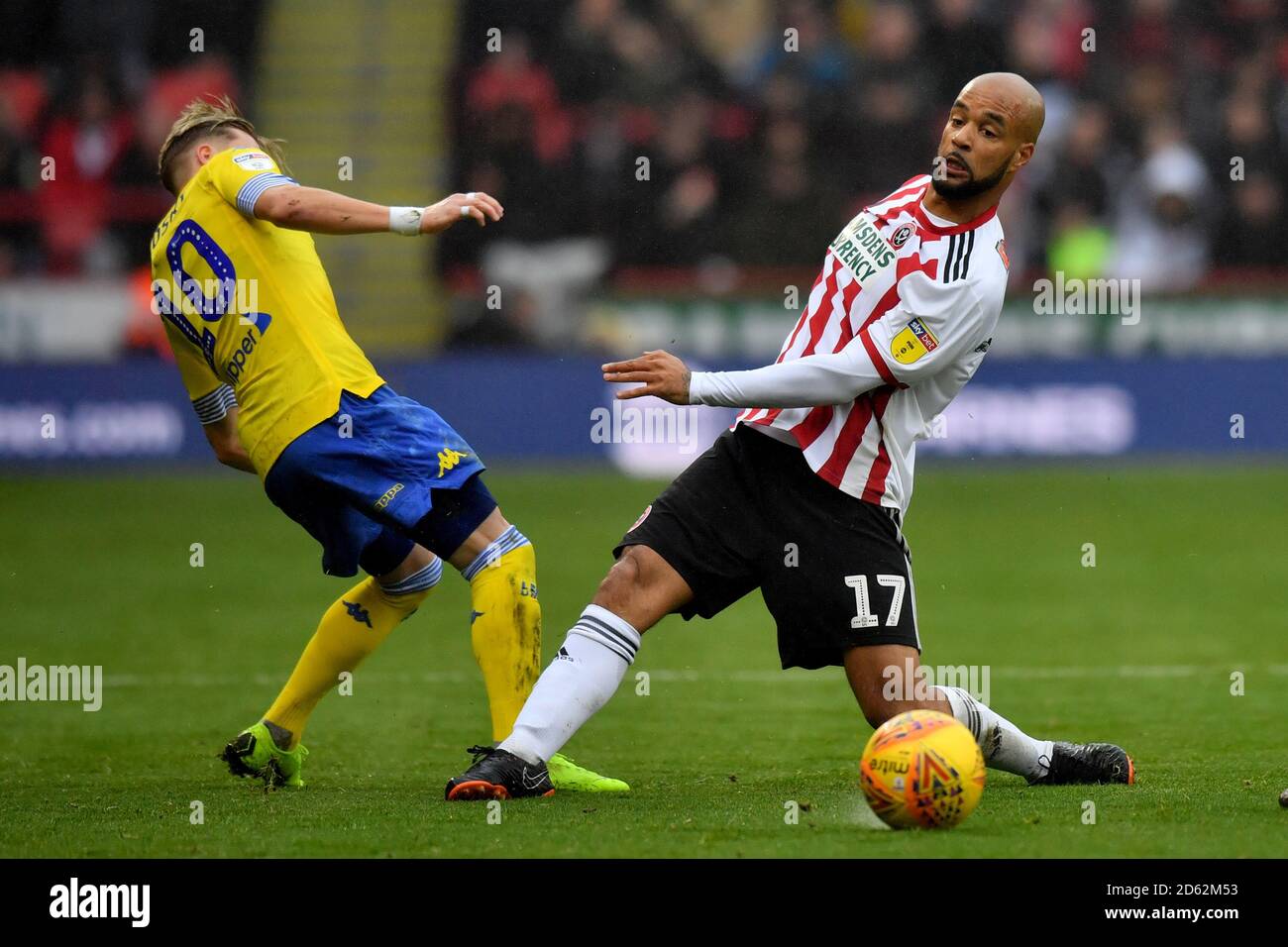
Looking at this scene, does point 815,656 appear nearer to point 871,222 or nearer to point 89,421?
point 871,222

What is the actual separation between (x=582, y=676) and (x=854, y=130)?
578 inches

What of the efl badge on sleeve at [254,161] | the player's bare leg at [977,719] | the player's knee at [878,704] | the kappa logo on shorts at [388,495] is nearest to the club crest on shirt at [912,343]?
the player's bare leg at [977,719]

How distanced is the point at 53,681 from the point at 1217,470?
11151 mm

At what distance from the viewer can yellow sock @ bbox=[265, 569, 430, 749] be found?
6.45 meters

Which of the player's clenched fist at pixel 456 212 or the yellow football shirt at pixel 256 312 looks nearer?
the player's clenched fist at pixel 456 212

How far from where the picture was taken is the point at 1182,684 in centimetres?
846

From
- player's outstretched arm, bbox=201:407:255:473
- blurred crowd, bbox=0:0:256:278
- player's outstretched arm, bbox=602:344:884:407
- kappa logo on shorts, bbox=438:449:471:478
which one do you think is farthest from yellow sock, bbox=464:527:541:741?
blurred crowd, bbox=0:0:256:278

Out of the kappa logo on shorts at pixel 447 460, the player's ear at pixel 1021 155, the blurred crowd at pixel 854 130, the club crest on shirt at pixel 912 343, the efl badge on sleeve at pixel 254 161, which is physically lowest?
the kappa logo on shorts at pixel 447 460

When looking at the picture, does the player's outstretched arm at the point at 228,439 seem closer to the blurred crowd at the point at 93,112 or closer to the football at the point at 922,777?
the football at the point at 922,777

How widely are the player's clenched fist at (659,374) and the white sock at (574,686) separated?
0.72m

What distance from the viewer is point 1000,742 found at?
6.00 metres

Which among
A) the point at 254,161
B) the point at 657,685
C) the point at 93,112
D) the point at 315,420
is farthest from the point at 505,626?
the point at 93,112

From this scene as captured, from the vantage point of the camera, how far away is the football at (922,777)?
5168 mm

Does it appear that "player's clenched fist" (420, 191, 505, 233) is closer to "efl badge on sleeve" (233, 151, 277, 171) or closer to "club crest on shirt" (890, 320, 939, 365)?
"efl badge on sleeve" (233, 151, 277, 171)
